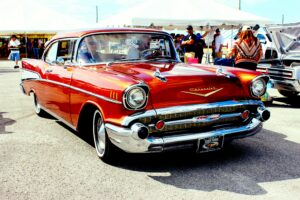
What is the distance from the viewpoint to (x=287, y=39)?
8469 mm

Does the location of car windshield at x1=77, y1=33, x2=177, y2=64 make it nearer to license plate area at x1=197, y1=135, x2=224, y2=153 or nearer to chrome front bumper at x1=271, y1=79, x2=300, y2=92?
license plate area at x1=197, y1=135, x2=224, y2=153

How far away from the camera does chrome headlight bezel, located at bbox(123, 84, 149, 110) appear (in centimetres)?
342

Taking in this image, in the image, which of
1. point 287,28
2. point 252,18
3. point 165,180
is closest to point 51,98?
point 165,180

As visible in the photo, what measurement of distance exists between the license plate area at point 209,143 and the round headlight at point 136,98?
0.68 m

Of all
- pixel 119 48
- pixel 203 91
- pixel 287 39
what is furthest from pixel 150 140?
pixel 287 39

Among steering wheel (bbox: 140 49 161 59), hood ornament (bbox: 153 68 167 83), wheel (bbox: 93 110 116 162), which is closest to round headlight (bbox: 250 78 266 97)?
hood ornament (bbox: 153 68 167 83)

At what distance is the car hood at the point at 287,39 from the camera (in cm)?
802

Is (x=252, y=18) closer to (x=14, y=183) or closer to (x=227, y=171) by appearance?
(x=227, y=171)

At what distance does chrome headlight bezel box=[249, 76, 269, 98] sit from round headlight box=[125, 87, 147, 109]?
1269 mm

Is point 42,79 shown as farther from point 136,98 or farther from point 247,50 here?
point 247,50

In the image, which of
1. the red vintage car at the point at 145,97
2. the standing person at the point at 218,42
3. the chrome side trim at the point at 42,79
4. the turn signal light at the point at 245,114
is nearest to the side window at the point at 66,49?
the red vintage car at the point at 145,97

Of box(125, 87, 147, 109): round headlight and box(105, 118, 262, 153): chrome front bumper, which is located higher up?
box(125, 87, 147, 109): round headlight

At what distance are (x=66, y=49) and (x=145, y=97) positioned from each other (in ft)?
7.15

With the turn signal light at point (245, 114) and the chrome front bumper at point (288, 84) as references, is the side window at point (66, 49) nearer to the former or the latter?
the turn signal light at point (245, 114)
